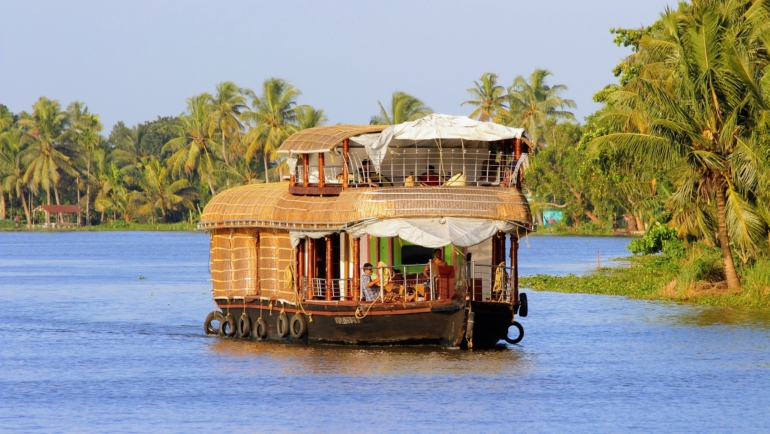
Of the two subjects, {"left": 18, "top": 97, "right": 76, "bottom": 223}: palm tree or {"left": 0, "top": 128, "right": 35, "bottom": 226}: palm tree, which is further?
{"left": 0, "top": 128, "right": 35, "bottom": 226}: palm tree

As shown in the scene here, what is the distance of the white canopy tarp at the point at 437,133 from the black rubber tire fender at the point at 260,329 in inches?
155

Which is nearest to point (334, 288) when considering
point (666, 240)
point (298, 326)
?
point (298, 326)

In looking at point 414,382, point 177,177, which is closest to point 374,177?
point 414,382

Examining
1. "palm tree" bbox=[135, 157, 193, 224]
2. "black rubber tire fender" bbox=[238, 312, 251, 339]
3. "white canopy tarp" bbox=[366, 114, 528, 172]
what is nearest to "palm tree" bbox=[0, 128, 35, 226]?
"palm tree" bbox=[135, 157, 193, 224]

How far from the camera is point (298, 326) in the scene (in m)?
20.6

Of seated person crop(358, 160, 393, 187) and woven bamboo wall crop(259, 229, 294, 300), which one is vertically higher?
seated person crop(358, 160, 393, 187)

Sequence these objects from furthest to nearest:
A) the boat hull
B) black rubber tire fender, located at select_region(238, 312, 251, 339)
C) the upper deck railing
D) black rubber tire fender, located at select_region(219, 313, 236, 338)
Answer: black rubber tire fender, located at select_region(219, 313, 236, 338), black rubber tire fender, located at select_region(238, 312, 251, 339), the upper deck railing, the boat hull

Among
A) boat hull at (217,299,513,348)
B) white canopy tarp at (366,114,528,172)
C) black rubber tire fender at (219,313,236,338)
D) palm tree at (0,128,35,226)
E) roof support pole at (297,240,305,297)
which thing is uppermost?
palm tree at (0,128,35,226)

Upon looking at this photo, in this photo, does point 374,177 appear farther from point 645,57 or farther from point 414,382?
point 645,57

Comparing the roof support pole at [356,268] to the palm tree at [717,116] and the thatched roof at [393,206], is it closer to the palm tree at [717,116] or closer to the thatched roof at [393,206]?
the thatched roof at [393,206]

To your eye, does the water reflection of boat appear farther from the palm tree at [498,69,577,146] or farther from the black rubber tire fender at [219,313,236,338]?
the palm tree at [498,69,577,146]

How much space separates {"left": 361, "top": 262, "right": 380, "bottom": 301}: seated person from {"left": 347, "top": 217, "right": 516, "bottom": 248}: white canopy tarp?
839 millimetres

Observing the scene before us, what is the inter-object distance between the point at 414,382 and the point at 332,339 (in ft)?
9.41

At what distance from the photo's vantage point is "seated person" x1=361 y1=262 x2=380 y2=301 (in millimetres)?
19406
